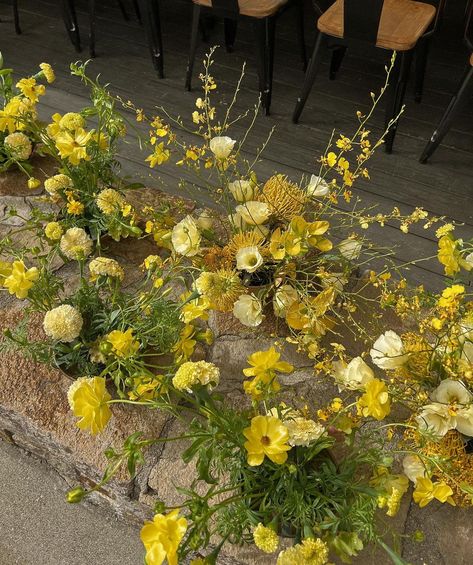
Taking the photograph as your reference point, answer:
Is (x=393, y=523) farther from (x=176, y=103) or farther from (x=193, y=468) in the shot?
(x=176, y=103)

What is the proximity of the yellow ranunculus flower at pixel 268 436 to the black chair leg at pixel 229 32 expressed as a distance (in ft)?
9.36

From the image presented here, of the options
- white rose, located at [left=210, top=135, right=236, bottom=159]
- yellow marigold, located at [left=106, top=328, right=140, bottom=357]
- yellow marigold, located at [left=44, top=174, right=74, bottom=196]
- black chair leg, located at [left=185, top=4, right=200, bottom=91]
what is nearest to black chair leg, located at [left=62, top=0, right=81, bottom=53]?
black chair leg, located at [left=185, top=4, right=200, bottom=91]

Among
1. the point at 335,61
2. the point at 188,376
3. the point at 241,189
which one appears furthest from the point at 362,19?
the point at 188,376

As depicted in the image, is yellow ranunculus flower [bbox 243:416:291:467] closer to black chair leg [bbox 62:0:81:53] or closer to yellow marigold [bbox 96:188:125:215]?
yellow marigold [bbox 96:188:125:215]

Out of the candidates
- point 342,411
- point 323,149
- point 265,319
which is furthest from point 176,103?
point 342,411

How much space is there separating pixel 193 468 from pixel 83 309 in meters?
0.42

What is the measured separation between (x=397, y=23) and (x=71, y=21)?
183 centimetres

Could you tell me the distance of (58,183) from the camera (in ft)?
5.60

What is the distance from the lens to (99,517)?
167 cm

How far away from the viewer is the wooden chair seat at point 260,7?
2703 millimetres

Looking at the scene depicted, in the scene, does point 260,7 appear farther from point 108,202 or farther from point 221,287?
point 221,287

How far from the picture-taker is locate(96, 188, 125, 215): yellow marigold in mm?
1601

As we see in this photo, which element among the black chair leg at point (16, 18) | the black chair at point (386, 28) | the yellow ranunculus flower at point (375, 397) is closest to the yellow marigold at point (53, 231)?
the yellow ranunculus flower at point (375, 397)

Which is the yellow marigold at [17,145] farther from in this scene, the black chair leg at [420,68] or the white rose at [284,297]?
the black chair leg at [420,68]
